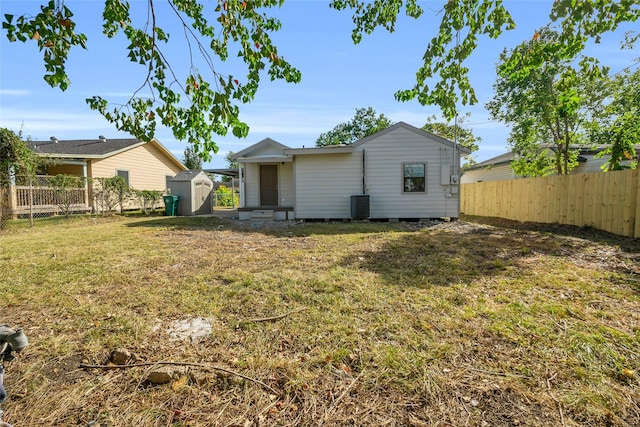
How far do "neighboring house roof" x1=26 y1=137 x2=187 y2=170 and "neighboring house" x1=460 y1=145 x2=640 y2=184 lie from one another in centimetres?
1963

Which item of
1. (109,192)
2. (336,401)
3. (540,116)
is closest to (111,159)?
(109,192)

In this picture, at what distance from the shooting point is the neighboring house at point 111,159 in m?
14.6

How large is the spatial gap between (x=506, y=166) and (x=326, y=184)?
43.6 ft

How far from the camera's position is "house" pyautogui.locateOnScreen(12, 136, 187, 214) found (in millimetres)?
14250

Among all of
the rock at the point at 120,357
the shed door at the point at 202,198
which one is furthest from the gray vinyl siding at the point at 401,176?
the rock at the point at 120,357

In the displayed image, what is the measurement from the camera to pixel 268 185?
44.8 feet

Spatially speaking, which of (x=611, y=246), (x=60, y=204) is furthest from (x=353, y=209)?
(x=60, y=204)

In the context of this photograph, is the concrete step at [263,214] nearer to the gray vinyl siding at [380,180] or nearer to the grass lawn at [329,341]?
the gray vinyl siding at [380,180]

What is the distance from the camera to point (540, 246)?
595cm

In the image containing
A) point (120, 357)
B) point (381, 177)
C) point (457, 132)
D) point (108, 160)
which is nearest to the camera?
point (120, 357)

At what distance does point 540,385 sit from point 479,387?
0.36m

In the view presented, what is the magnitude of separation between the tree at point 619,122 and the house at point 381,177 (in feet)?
14.0

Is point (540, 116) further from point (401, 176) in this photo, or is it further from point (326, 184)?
point (326, 184)

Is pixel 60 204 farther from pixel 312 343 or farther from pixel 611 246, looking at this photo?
pixel 611 246
